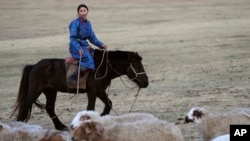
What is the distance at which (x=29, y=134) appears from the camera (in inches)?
352

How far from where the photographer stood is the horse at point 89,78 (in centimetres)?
1241

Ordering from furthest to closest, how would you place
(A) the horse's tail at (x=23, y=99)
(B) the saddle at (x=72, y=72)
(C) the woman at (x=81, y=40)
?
1. (A) the horse's tail at (x=23, y=99)
2. (B) the saddle at (x=72, y=72)
3. (C) the woman at (x=81, y=40)

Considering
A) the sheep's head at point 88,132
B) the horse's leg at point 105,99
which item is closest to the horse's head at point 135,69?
the horse's leg at point 105,99

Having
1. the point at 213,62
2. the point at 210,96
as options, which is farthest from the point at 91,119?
the point at 213,62

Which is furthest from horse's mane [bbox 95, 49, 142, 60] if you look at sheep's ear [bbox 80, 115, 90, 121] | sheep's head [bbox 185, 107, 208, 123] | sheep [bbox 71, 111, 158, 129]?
sheep's ear [bbox 80, 115, 90, 121]

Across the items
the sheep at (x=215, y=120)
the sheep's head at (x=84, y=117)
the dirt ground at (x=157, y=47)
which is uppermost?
the sheep's head at (x=84, y=117)

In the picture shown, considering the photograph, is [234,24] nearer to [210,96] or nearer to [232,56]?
[232,56]

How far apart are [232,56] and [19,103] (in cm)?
1332

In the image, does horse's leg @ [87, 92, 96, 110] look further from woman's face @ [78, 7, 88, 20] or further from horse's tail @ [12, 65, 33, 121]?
woman's face @ [78, 7, 88, 20]

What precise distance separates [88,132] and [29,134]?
0.88m

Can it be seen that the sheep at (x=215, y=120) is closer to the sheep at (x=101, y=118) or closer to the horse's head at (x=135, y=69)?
the sheep at (x=101, y=118)

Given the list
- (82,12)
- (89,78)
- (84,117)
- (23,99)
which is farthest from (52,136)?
(23,99)

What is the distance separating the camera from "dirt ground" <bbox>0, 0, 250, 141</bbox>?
15.0m

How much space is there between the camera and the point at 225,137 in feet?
26.0
